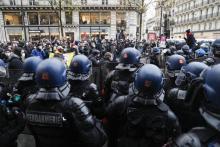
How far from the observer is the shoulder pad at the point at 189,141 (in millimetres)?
1611

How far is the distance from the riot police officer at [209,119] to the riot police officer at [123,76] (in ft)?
7.44

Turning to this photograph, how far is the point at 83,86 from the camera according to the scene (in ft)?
12.4

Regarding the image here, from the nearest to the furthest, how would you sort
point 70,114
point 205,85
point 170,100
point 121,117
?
point 205,85 → point 70,114 → point 121,117 → point 170,100

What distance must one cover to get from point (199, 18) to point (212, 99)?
6192cm

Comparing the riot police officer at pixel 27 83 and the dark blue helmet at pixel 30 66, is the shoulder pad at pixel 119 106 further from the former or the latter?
the dark blue helmet at pixel 30 66

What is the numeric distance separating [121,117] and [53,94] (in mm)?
927

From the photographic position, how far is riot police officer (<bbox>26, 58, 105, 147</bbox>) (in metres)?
2.46

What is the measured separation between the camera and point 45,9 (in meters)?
38.5

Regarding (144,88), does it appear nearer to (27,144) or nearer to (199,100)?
(199,100)

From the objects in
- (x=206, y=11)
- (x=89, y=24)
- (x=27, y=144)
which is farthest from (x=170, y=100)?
(x=206, y=11)

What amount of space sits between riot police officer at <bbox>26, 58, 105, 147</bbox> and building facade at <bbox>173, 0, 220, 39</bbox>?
50.4 m

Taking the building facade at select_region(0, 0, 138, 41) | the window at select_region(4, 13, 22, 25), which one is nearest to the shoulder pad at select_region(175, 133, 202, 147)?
the building facade at select_region(0, 0, 138, 41)

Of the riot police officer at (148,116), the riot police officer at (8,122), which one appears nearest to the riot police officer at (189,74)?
the riot police officer at (148,116)

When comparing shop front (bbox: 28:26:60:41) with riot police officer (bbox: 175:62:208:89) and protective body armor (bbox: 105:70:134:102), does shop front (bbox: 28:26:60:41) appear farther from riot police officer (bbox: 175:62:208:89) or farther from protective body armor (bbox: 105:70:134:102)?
riot police officer (bbox: 175:62:208:89)
